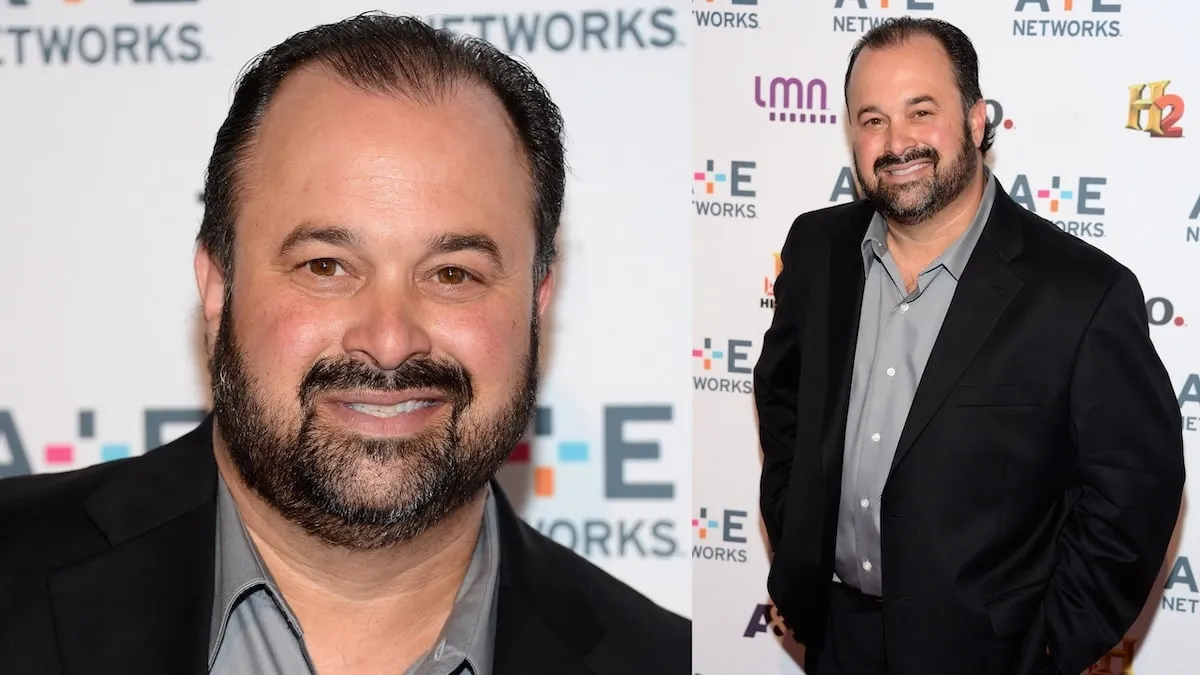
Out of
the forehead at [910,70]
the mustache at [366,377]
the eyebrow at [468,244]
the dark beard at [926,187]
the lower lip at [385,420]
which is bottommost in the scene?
the lower lip at [385,420]

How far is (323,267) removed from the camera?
6.15ft

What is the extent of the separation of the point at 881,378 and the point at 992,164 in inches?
31.7

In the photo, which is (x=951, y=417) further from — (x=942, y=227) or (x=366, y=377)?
(x=366, y=377)

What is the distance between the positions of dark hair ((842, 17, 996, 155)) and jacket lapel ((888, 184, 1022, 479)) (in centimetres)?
47

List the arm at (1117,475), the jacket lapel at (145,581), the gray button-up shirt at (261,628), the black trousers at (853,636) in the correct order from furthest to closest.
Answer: the black trousers at (853,636) < the arm at (1117,475) < the gray button-up shirt at (261,628) < the jacket lapel at (145,581)

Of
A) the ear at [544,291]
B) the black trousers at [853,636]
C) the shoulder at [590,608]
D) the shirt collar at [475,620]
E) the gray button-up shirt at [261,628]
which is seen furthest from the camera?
the black trousers at [853,636]

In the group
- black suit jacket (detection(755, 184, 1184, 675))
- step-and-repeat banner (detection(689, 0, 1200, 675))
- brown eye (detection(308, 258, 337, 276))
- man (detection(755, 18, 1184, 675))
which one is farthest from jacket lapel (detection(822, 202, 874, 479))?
brown eye (detection(308, 258, 337, 276))

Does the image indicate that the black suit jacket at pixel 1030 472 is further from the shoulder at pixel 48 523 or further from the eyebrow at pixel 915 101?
the shoulder at pixel 48 523

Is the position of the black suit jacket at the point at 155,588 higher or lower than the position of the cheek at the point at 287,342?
lower

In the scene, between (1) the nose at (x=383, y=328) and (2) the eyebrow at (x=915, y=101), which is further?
(2) the eyebrow at (x=915, y=101)

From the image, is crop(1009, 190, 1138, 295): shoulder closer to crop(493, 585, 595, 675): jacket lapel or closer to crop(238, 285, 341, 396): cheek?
crop(493, 585, 595, 675): jacket lapel

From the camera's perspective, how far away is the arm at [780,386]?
10.5 ft

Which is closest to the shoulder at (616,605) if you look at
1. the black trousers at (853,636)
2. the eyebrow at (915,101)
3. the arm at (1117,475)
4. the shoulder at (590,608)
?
the shoulder at (590,608)

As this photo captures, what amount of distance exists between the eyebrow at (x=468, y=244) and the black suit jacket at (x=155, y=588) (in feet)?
1.68
